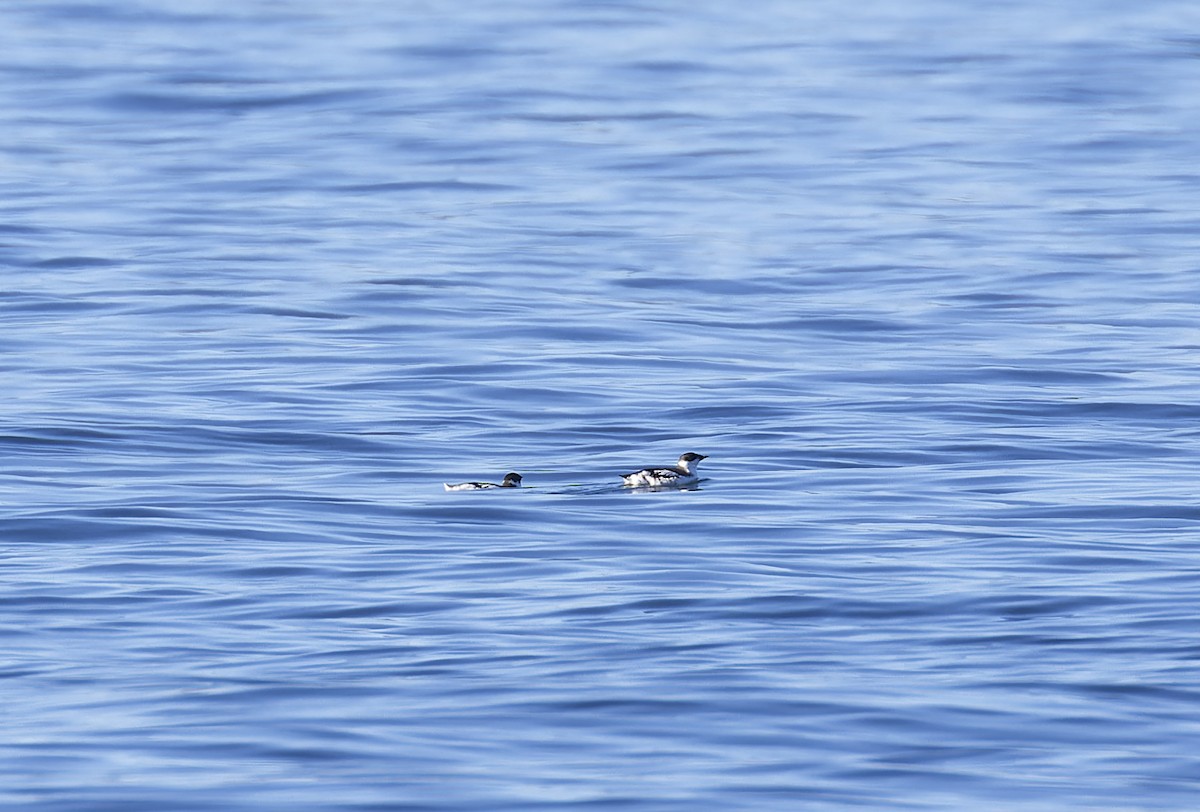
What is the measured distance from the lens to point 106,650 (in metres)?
12.0

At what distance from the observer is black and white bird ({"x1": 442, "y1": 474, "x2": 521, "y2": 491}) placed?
16484mm

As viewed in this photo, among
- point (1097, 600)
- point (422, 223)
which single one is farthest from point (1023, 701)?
point (422, 223)

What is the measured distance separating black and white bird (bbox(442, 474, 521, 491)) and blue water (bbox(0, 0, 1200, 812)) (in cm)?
13

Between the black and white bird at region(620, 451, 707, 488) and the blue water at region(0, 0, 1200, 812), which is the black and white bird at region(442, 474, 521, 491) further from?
the black and white bird at region(620, 451, 707, 488)

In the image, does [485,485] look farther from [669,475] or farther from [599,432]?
[599,432]

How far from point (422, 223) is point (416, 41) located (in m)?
16.9

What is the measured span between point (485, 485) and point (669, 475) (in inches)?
52.0

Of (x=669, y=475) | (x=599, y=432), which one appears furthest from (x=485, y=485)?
(x=599, y=432)

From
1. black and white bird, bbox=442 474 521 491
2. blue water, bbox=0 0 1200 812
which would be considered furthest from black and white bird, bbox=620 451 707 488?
black and white bird, bbox=442 474 521 491

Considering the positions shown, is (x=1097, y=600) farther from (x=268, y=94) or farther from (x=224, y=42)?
(x=224, y=42)

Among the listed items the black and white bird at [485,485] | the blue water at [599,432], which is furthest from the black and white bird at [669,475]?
the black and white bird at [485,485]

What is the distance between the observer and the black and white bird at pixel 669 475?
16547 millimetres

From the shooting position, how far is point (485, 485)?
54.5 ft

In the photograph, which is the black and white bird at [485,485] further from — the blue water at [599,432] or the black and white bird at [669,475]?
the black and white bird at [669,475]
